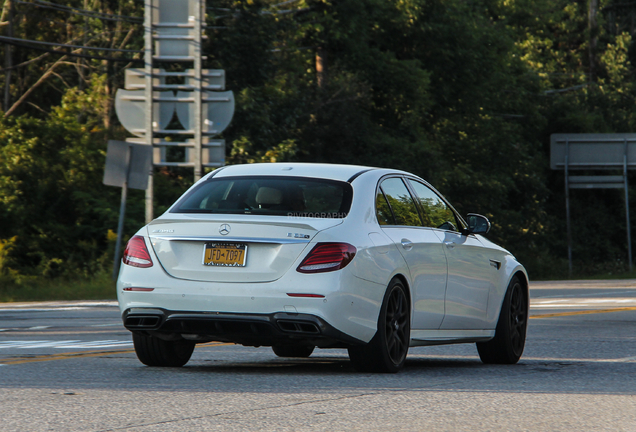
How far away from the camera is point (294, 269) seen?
24.9 ft

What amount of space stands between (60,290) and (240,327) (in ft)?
47.0

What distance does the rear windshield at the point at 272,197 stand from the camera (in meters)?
8.08

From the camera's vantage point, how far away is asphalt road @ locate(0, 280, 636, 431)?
5.99 meters

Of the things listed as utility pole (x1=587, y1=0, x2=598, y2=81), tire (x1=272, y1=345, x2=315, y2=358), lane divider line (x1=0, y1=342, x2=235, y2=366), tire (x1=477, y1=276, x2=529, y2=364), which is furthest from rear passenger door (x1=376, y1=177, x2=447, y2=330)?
utility pole (x1=587, y1=0, x2=598, y2=81)

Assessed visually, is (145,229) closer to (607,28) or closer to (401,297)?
(401,297)

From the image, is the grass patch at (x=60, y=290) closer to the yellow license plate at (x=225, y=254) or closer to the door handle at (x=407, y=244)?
the door handle at (x=407, y=244)

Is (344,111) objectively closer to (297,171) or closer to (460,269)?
(460,269)

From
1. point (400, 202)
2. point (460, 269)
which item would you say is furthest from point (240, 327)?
point (460, 269)

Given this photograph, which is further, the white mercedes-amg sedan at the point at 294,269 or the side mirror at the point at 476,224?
the side mirror at the point at 476,224

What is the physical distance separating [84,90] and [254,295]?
29357 mm

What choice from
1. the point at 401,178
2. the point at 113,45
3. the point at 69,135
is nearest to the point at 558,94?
the point at 113,45

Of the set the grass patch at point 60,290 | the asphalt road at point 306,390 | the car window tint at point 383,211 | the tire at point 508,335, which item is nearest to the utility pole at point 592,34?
the grass patch at point 60,290

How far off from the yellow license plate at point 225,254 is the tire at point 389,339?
1073 millimetres

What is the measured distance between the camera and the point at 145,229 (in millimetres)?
8078
